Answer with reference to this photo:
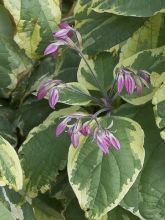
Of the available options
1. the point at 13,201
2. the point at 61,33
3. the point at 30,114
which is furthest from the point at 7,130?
the point at 61,33

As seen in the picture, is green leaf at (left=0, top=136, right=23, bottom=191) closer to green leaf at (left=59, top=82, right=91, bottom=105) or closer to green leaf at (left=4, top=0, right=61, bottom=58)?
green leaf at (left=59, top=82, right=91, bottom=105)

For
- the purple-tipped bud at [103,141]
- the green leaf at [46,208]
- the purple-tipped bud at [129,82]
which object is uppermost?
A: the purple-tipped bud at [129,82]

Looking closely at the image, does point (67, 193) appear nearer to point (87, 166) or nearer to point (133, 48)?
point (87, 166)

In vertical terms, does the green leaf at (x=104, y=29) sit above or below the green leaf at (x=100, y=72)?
above

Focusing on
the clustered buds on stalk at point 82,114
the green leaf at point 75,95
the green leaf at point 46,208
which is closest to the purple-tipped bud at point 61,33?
the clustered buds on stalk at point 82,114

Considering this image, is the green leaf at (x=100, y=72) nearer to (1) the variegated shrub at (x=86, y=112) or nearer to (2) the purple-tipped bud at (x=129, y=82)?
(1) the variegated shrub at (x=86, y=112)

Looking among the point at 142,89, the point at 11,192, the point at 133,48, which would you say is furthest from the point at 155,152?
the point at 11,192

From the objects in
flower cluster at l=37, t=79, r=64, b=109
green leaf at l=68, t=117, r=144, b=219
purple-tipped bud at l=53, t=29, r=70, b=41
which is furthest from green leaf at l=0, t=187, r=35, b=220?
purple-tipped bud at l=53, t=29, r=70, b=41

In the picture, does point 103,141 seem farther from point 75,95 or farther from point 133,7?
point 133,7

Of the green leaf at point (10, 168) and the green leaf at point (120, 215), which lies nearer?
the green leaf at point (10, 168)
